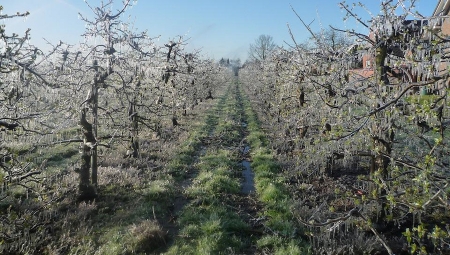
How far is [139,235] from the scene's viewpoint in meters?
7.07

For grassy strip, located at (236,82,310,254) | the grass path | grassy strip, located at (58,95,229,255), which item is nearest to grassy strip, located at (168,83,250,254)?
the grass path

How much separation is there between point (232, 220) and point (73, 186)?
4553mm

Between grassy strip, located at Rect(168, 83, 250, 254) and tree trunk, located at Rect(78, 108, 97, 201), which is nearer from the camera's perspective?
grassy strip, located at Rect(168, 83, 250, 254)

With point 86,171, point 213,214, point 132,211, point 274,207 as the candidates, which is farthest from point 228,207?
point 86,171

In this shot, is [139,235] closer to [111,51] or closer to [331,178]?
[111,51]

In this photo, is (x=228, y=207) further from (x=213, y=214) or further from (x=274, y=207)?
(x=274, y=207)

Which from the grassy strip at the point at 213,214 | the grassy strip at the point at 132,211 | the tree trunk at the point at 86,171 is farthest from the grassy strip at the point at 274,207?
the tree trunk at the point at 86,171

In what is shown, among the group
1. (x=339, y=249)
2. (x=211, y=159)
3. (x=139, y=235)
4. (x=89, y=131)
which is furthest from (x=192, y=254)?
(x=211, y=159)

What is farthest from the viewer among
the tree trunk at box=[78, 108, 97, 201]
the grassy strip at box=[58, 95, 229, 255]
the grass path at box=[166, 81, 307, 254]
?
the tree trunk at box=[78, 108, 97, 201]

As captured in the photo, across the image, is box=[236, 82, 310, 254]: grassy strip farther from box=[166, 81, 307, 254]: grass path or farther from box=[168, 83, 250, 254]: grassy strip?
box=[168, 83, 250, 254]: grassy strip

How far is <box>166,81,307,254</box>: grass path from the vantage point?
Result: 707 cm

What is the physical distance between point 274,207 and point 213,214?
163cm

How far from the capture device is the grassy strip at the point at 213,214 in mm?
7016

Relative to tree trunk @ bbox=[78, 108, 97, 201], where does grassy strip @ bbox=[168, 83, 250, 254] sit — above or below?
below
